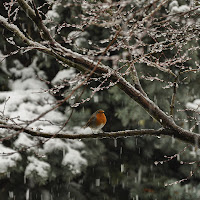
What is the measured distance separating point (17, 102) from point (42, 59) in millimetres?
1336

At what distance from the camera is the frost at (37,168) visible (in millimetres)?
3811

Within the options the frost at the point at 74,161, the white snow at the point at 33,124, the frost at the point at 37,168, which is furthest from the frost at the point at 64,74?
the frost at the point at 37,168

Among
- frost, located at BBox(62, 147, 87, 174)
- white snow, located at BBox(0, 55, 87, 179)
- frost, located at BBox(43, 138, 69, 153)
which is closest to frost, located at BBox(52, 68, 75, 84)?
white snow, located at BBox(0, 55, 87, 179)

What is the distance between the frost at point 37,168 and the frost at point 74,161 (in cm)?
29

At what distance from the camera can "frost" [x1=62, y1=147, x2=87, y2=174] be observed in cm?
409

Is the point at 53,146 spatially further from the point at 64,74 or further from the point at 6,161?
the point at 64,74

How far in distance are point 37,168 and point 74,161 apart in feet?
1.88

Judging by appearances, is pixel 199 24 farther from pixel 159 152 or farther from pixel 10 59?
pixel 10 59

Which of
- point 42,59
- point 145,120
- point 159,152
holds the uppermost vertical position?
point 42,59

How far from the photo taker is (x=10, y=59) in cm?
554

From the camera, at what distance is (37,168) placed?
3852 mm

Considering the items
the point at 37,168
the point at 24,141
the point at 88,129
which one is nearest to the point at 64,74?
the point at 88,129

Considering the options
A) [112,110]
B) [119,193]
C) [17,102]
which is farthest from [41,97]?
[119,193]

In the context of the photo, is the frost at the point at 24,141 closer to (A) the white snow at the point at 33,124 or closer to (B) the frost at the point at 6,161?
(A) the white snow at the point at 33,124
